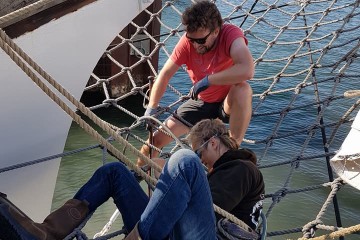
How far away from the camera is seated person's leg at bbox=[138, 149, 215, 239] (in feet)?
5.29

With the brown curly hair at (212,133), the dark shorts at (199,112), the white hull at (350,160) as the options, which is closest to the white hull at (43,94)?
the dark shorts at (199,112)

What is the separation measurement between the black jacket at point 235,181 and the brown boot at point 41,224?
488 millimetres

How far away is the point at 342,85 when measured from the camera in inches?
313

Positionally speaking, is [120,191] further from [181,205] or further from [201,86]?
[201,86]

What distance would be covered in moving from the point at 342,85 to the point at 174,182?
681cm

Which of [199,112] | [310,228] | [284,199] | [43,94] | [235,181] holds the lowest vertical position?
[284,199]

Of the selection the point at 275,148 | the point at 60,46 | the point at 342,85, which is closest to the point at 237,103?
the point at 60,46

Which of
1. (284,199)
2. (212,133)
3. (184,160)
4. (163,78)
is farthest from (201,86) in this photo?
(284,199)

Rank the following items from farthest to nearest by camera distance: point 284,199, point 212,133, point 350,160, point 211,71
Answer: point 284,199
point 350,160
point 211,71
point 212,133

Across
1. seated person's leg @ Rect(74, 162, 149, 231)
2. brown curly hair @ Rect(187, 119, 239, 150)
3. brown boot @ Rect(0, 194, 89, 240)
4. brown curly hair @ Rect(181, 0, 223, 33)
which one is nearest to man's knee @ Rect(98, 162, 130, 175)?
seated person's leg @ Rect(74, 162, 149, 231)

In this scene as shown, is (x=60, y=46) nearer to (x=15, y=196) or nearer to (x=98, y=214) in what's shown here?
(x=15, y=196)

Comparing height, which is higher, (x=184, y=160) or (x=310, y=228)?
(x=184, y=160)

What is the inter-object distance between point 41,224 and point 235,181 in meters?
0.66

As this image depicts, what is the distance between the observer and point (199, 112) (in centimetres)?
284
